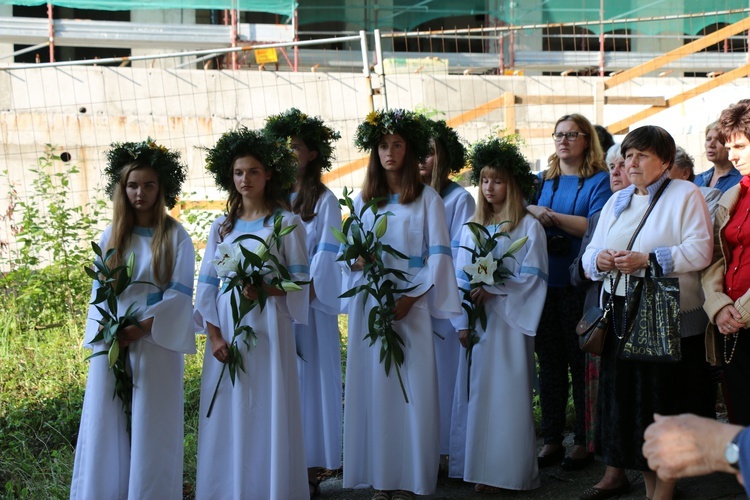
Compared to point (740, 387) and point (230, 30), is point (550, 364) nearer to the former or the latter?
point (740, 387)

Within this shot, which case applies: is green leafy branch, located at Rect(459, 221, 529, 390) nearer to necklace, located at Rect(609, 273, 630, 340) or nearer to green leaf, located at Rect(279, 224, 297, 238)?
necklace, located at Rect(609, 273, 630, 340)

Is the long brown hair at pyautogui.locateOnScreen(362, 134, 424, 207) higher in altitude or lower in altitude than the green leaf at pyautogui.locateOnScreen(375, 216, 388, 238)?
higher

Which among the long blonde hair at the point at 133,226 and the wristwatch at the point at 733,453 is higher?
the long blonde hair at the point at 133,226

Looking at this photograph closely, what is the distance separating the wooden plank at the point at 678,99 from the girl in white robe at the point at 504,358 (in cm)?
486

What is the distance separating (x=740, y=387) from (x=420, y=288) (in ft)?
5.63

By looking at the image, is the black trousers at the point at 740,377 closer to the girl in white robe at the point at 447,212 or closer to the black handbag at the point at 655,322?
the black handbag at the point at 655,322

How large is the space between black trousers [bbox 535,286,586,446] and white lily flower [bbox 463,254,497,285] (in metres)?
0.60

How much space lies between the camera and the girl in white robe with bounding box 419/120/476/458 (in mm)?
5750

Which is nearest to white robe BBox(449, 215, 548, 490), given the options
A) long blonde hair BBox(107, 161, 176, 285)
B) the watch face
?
long blonde hair BBox(107, 161, 176, 285)

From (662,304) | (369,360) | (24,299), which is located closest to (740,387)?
(662,304)

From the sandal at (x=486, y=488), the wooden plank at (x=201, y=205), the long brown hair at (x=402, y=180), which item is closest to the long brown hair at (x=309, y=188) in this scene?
the long brown hair at (x=402, y=180)

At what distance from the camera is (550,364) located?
572 centimetres

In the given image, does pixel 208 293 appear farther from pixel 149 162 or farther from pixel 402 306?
pixel 402 306

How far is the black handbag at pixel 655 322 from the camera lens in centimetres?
Result: 436
